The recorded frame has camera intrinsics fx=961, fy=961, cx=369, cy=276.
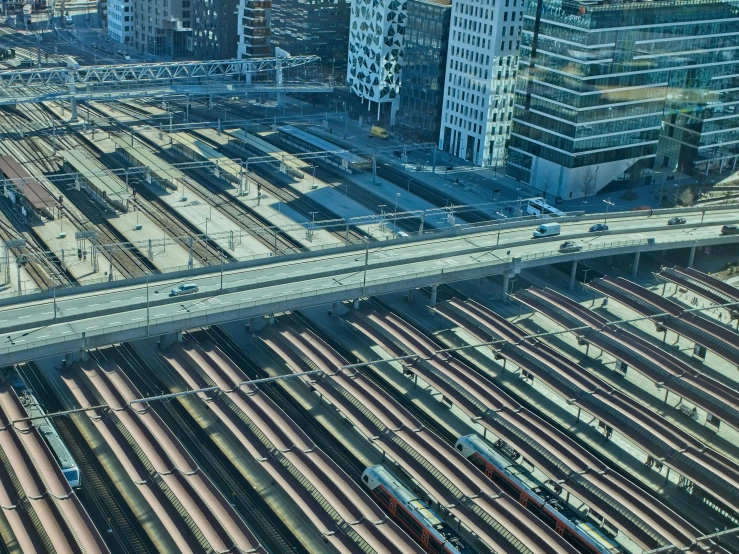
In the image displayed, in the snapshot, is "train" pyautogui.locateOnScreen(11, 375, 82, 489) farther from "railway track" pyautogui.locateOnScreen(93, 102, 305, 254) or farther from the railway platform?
"railway track" pyautogui.locateOnScreen(93, 102, 305, 254)

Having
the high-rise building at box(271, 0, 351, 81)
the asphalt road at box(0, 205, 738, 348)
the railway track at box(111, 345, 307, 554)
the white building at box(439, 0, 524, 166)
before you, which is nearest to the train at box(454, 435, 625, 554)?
the railway track at box(111, 345, 307, 554)

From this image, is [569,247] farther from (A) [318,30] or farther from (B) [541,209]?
(A) [318,30]

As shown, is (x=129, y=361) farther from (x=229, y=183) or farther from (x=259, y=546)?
(x=229, y=183)

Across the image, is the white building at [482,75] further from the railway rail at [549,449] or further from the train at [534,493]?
the train at [534,493]

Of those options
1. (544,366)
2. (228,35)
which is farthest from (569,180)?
(228,35)

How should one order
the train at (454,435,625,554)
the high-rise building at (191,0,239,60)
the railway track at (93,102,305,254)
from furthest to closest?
1. the high-rise building at (191,0,239,60)
2. the railway track at (93,102,305,254)
3. the train at (454,435,625,554)

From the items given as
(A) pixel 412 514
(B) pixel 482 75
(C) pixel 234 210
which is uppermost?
(B) pixel 482 75

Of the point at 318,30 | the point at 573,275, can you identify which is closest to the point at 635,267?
the point at 573,275
